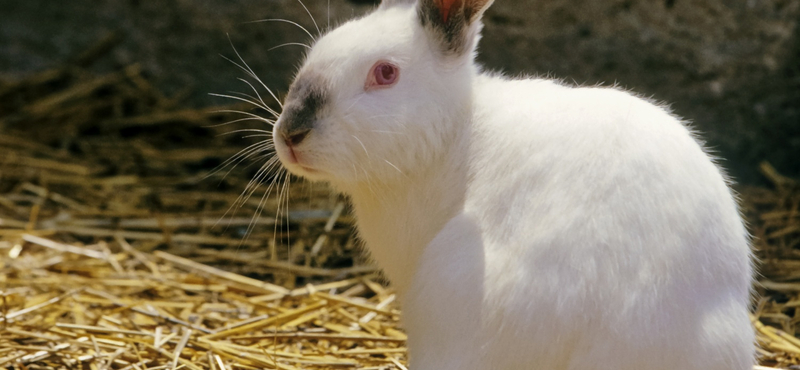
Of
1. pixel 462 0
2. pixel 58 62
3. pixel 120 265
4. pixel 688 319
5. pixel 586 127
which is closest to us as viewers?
pixel 688 319

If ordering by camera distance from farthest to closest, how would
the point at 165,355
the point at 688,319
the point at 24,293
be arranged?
the point at 24,293, the point at 165,355, the point at 688,319

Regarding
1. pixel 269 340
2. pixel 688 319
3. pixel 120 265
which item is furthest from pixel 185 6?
pixel 688 319

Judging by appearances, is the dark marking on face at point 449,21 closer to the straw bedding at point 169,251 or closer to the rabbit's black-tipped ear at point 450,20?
the rabbit's black-tipped ear at point 450,20

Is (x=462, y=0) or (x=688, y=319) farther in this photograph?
(x=462, y=0)

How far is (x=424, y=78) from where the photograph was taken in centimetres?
240

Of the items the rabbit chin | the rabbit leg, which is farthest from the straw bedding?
the rabbit leg

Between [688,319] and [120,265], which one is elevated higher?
[688,319]

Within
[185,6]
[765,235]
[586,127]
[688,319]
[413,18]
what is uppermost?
[413,18]

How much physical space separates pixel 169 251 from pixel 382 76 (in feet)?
7.08

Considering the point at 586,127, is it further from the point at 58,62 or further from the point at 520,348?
the point at 58,62

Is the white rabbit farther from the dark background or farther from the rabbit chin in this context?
the dark background

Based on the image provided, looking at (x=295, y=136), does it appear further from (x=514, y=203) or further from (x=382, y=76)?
(x=514, y=203)

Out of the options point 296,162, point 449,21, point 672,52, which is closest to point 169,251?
point 296,162

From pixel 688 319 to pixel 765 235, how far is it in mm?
2393
